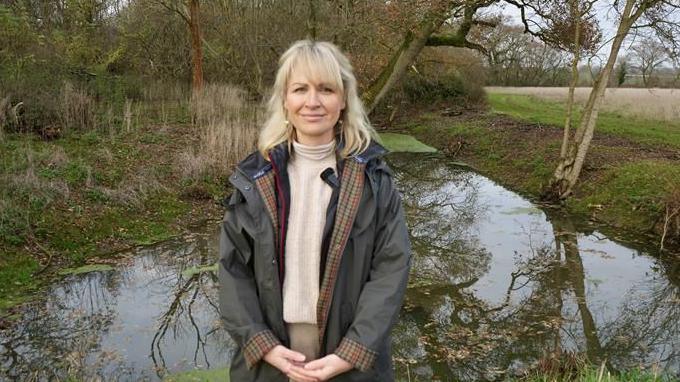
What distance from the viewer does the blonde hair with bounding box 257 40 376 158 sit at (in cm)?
198

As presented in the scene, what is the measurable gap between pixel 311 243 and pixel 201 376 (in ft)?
9.98

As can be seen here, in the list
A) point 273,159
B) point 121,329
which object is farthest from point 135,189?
point 273,159

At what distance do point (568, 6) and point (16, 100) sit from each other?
10.9 metres

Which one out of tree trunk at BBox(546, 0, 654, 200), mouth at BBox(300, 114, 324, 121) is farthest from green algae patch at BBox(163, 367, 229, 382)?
tree trunk at BBox(546, 0, 654, 200)

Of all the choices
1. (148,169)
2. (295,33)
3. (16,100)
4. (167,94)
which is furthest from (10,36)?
(295,33)

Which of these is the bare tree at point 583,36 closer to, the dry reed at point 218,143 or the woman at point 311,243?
the dry reed at point 218,143

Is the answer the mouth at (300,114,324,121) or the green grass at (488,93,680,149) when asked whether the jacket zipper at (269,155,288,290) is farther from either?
the green grass at (488,93,680,149)

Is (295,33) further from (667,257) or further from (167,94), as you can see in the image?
(667,257)

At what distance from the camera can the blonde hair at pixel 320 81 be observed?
198 cm

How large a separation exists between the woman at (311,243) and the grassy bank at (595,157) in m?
7.99

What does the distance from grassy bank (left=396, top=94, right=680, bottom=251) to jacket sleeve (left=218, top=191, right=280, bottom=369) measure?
27.1 ft

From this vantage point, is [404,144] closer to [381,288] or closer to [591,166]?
[591,166]

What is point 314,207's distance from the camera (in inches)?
79.5

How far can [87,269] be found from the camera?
666cm
